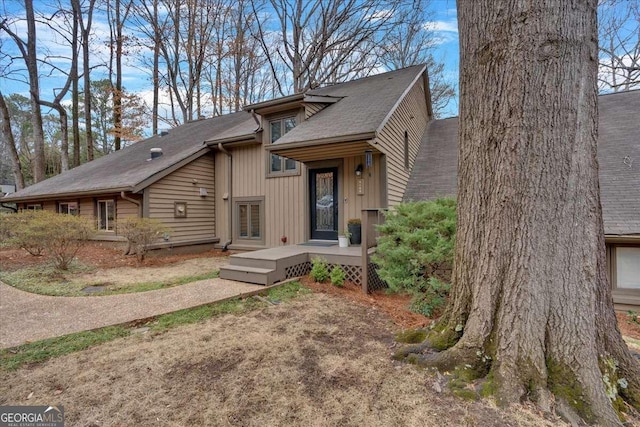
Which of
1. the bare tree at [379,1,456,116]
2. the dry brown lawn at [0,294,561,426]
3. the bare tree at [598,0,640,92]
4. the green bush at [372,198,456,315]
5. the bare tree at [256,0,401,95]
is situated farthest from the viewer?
the bare tree at [256,0,401,95]

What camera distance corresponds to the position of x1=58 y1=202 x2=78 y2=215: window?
10613 millimetres

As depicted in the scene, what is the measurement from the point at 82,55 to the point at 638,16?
81.0 ft

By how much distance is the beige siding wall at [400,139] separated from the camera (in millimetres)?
7203

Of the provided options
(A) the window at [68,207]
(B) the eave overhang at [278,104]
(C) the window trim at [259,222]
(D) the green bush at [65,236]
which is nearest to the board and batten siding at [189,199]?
(C) the window trim at [259,222]

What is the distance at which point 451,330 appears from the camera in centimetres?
266

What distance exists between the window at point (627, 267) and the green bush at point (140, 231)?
32.5 ft

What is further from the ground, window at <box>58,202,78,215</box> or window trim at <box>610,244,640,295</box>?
window at <box>58,202,78,215</box>

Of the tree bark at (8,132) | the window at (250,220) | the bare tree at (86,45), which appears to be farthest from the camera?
the bare tree at (86,45)

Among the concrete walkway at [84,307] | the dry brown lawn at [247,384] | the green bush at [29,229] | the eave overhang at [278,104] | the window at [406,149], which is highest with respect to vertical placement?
the eave overhang at [278,104]

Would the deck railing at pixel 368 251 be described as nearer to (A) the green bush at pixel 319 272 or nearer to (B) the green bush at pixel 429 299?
(A) the green bush at pixel 319 272

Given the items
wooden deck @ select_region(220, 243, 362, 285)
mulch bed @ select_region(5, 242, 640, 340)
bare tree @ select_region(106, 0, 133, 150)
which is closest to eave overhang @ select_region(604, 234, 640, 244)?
mulch bed @ select_region(5, 242, 640, 340)

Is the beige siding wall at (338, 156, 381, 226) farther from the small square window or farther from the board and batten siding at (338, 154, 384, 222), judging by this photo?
the small square window

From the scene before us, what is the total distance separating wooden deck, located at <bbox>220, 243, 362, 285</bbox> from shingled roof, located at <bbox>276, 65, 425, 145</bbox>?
7.88ft

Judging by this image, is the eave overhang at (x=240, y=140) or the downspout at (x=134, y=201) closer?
the downspout at (x=134, y=201)
